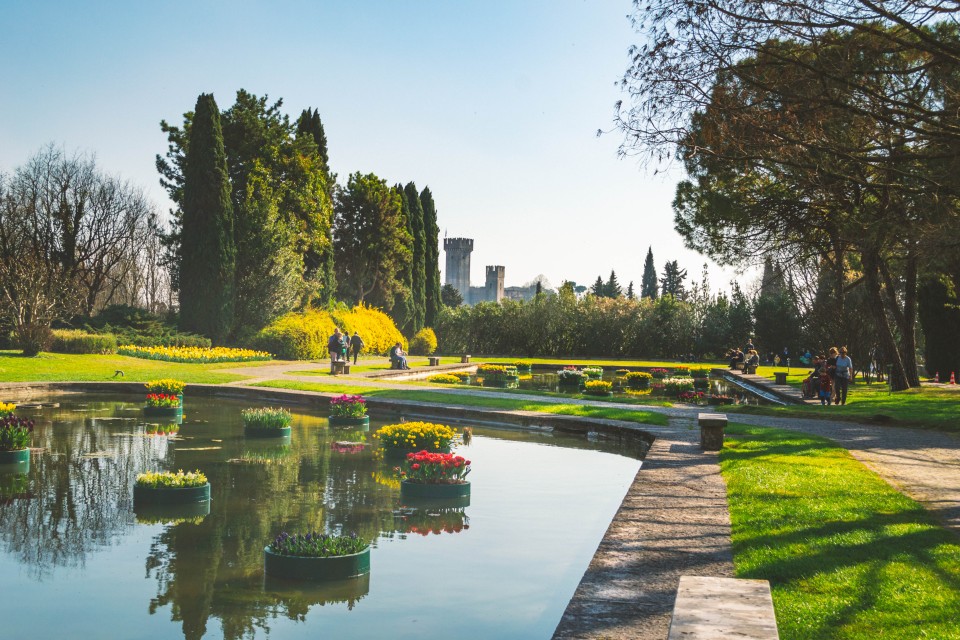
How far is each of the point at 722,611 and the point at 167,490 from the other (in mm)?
6692

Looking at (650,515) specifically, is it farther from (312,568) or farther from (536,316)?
(536,316)

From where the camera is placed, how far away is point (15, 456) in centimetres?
1046

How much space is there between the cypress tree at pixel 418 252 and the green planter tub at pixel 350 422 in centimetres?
3518

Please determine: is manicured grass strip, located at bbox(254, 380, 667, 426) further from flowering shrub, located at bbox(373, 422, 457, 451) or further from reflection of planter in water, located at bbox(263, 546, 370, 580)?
reflection of planter in water, located at bbox(263, 546, 370, 580)

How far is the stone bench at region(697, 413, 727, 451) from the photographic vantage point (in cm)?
1128

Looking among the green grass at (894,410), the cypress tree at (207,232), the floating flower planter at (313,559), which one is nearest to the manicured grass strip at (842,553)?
the floating flower planter at (313,559)

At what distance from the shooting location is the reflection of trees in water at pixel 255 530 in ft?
18.6

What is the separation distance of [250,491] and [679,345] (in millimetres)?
38947

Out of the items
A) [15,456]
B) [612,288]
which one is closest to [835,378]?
[15,456]

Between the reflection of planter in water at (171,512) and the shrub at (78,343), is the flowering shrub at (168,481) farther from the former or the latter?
the shrub at (78,343)

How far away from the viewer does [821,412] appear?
16.8 metres

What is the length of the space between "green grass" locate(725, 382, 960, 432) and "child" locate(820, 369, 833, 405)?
481mm

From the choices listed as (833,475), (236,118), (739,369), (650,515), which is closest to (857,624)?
(650,515)

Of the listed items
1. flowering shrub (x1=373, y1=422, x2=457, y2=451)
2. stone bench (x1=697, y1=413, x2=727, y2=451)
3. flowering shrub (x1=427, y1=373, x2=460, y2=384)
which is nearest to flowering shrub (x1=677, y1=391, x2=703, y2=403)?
flowering shrub (x1=427, y1=373, x2=460, y2=384)
